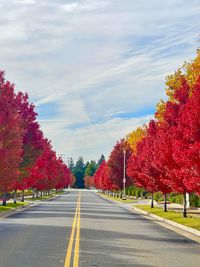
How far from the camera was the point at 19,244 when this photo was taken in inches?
644

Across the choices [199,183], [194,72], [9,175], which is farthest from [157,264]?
[194,72]

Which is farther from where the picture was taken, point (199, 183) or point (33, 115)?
point (33, 115)

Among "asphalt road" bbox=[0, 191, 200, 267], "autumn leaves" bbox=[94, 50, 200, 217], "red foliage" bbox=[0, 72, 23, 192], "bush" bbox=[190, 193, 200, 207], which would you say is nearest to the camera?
"asphalt road" bbox=[0, 191, 200, 267]

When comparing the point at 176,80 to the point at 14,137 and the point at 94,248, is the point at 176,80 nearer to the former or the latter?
the point at 14,137

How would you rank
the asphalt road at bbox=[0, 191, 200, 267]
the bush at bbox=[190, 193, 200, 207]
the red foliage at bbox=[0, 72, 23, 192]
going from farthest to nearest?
1. the bush at bbox=[190, 193, 200, 207]
2. the red foliage at bbox=[0, 72, 23, 192]
3. the asphalt road at bbox=[0, 191, 200, 267]

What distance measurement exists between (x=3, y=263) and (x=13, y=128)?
24852 millimetres

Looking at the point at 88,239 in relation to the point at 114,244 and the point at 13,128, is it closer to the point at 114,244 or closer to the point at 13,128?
the point at 114,244

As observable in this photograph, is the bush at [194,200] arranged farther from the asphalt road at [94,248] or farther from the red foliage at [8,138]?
the asphalt road at [94,248]

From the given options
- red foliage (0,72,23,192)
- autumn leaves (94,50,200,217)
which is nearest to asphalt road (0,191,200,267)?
autumn leaves (94,50,200,217)

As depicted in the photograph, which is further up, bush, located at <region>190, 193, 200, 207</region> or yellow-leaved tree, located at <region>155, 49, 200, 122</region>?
yellow-leaved tree, located at <region>155, 49, 200, 122</region>

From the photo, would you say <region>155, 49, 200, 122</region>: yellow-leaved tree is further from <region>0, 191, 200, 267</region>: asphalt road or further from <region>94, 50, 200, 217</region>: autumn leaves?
<region>0, 191, 200, 267</region>: asphalt road

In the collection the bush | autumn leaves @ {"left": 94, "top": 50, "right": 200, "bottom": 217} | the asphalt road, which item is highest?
autumn leaves @ {"left": 94, "top": 50, "right": 200, "bottom": 217}

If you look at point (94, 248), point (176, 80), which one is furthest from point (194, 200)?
point (94, 248)

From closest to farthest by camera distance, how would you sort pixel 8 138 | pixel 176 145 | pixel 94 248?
pixel 94 248
pixel 176 145
pixel 8 138
